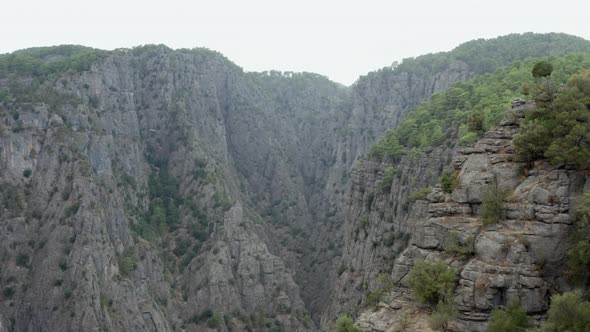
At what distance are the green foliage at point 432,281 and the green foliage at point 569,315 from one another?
201 inches

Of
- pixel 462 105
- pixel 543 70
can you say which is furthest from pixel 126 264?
pixel 543 70

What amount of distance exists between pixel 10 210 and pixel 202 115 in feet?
184

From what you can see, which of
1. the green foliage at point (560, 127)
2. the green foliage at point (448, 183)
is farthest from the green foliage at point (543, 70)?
the green foliage at point (448, 183)

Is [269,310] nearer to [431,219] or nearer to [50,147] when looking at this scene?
[50,147]

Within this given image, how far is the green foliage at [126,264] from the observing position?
313 ft

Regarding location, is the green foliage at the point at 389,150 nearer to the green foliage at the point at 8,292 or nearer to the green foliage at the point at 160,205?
the green foliage at the point at 160,205

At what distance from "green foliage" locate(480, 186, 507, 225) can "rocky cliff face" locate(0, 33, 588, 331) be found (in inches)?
803

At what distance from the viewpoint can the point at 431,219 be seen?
33.2 meters

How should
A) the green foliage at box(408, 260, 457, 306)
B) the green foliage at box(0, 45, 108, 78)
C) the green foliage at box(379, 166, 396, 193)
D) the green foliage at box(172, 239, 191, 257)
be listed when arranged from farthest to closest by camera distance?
the green foliage at box(0, 45, 108, 78) → the green foliage at box(172, 239, 191, 257) → the green foliage at box(379, 166, 396, 193) → the green foliage at box(408, 260, 457, 306)

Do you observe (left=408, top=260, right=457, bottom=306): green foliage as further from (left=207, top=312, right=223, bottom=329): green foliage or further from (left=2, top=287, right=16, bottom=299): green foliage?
(left=2, top=287, right=16, bottom=299): green foliage

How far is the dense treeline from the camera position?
69994mm

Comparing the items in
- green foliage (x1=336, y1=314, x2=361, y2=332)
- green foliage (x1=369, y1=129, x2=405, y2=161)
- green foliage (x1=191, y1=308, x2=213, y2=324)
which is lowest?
green foliage (x1=191, y1=308, x2=213, y2=324)

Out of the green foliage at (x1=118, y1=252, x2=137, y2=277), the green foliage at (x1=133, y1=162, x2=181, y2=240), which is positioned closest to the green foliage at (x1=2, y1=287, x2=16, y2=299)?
the green foliage at (x1=118, y1=252, x2=137, y2=277)

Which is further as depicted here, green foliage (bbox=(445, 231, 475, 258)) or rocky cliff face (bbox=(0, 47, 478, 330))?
rocky cliff face (bbox=(0, 47, 478, 330))
